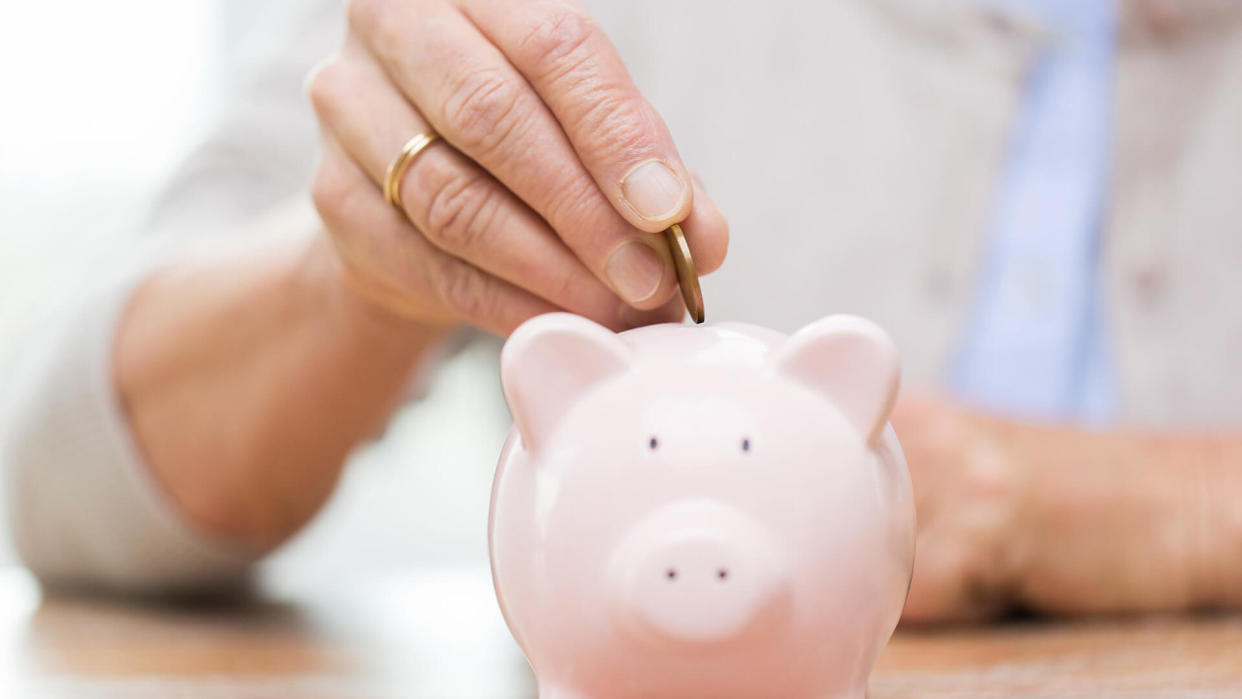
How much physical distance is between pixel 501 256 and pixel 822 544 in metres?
0.24

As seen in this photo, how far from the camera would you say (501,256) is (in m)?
0.61

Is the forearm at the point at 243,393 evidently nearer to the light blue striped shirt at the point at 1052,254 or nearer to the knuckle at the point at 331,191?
the knuckle at the point at 331,191

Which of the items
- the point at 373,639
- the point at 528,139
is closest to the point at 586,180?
the point at 528,139

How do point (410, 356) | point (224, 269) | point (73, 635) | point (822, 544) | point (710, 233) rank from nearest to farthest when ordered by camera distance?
point (822, 544), point (710, 233), point (73, 635), point (410, 356), point (224, 269)

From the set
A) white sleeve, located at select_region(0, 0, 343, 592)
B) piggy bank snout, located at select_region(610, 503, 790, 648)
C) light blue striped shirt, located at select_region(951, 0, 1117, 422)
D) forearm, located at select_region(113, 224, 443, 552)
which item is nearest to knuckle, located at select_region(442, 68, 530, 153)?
piggy bank snout, located at select_region(610, 503, 790, 648)

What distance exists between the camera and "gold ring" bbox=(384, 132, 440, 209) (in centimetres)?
62

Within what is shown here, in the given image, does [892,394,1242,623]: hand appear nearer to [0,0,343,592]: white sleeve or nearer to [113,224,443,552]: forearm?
[113,224,443,552]: forearm

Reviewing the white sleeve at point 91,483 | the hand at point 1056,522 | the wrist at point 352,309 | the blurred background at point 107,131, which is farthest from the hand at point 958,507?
the blurred background at point 107,131

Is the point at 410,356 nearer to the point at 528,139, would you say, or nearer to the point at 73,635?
the point at 73,635

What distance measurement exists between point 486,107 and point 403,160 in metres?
0.07

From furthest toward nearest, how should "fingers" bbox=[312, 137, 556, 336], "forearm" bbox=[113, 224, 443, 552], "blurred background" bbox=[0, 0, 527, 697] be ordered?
1. "blurred background" bbox=[0, 0, 527, 697]
2. "forearm" bbox=[113, 224, 443, 552]
3. "fingers" bbox=[312, 137, 556, 336]

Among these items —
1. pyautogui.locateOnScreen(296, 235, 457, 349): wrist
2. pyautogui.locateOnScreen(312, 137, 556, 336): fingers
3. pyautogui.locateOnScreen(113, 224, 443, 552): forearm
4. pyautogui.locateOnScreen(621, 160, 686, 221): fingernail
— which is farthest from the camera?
pyautogui.locateOnScreen(113, 224, 443, 552): forearm

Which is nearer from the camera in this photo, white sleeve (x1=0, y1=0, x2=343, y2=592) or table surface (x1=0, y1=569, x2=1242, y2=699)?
table surface (x1=0, y1=569, x2=1242, y2=699)

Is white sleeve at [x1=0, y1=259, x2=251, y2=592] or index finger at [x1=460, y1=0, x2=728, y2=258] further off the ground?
index finger at [x1=460, y1=0, x2=728, y2=258]
